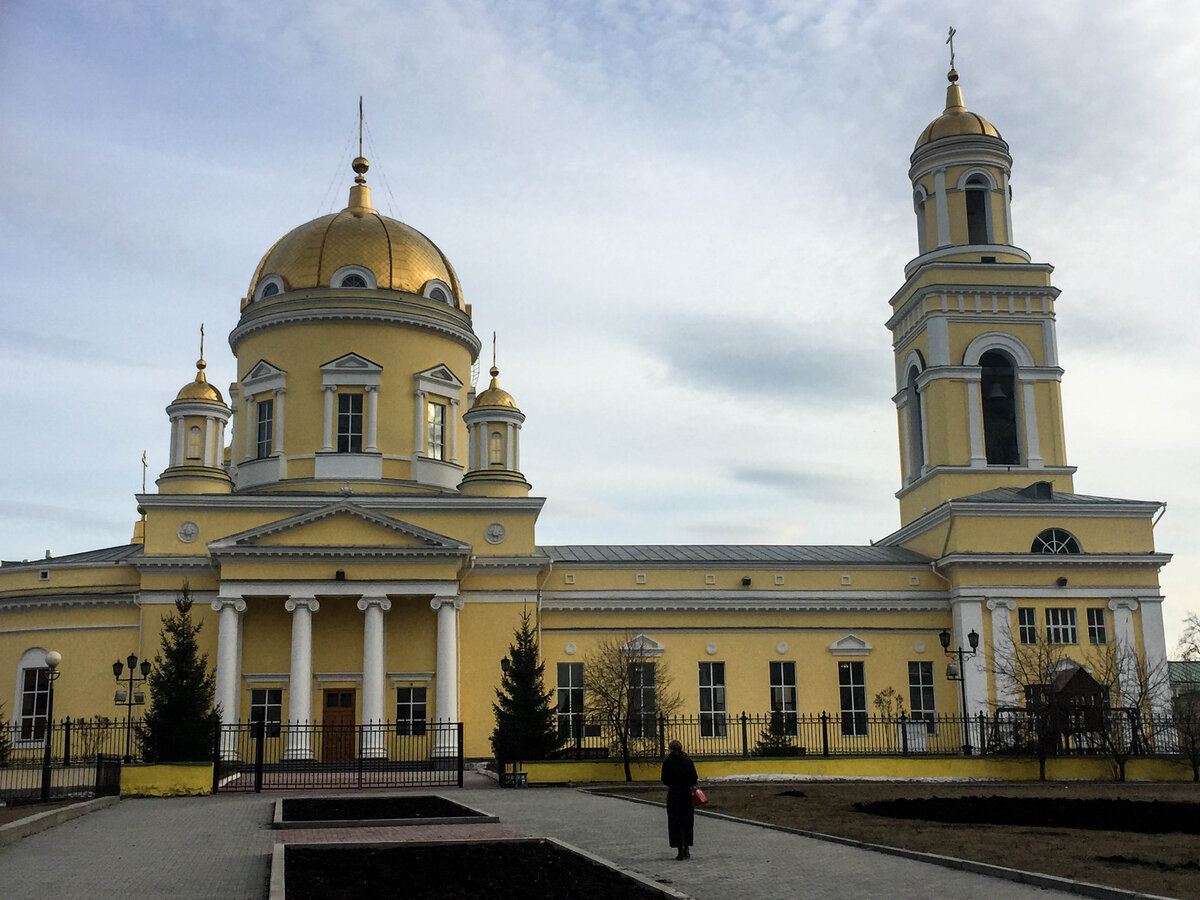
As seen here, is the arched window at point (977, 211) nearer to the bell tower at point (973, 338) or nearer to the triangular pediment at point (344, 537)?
the bell tower at point (973, 338)

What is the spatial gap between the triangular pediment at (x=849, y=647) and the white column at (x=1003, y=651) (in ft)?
12.9

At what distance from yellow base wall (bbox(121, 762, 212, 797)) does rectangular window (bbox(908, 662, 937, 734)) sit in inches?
911

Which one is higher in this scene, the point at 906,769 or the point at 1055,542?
the point at 1055,542

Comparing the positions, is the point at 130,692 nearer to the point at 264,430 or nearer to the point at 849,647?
the point at 264,430

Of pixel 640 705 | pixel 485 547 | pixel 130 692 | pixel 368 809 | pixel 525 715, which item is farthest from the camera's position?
pixel 485 547

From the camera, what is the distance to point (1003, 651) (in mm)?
39000

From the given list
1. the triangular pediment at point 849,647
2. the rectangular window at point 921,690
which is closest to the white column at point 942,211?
the triangular pediment at point 849,647

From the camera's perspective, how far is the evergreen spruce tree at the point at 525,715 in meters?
29.2

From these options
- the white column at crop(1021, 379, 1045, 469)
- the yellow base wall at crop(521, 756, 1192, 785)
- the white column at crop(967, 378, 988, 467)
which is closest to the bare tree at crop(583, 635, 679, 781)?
the yellow base wall at crop(521, 756, 1192, 785)

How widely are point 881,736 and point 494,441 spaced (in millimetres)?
15157

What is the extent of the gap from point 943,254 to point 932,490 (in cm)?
799

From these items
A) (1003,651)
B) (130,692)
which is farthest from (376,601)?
(1003,651)

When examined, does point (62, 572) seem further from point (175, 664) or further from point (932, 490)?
point (932, 490)

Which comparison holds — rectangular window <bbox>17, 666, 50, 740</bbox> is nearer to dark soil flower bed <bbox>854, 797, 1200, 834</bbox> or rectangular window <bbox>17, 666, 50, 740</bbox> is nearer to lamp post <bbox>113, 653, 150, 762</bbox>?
lamp post <bbox>113, 653, 150, 762</bbox>
